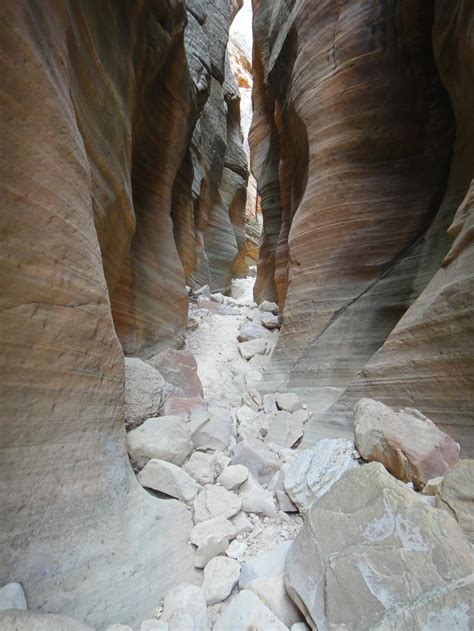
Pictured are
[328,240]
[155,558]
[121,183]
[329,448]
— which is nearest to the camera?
[155,558]

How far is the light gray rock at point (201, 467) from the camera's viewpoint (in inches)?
97.4

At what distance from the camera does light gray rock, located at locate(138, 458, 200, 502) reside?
2264mm

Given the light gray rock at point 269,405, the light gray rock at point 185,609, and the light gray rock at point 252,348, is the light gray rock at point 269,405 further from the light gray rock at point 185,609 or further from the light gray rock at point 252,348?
the light gray rock at point 185,609

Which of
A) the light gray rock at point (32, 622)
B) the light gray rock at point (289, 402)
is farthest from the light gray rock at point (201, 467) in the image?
the light gray rock at point (289, 402)

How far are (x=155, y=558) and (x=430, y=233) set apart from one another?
14.5ft

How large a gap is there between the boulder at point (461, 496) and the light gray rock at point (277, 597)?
78cm

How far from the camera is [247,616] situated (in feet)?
4.82

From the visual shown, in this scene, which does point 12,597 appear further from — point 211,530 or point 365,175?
point 365,175

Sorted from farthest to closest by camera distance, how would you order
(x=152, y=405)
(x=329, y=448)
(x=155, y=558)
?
(x=152, y=405), (x=329, y=448), (x=155, y=558)

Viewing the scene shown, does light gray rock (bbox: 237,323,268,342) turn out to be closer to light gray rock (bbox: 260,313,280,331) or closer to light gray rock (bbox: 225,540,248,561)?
light gray rock (bbox: 260,313,280,331)

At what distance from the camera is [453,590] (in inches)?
42.9

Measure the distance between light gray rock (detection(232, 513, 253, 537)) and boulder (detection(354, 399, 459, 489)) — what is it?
90cm

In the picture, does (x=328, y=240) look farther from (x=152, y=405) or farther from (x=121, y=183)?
(x=152, y=405)

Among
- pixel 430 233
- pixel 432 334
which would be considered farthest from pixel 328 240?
pixel 432 334
